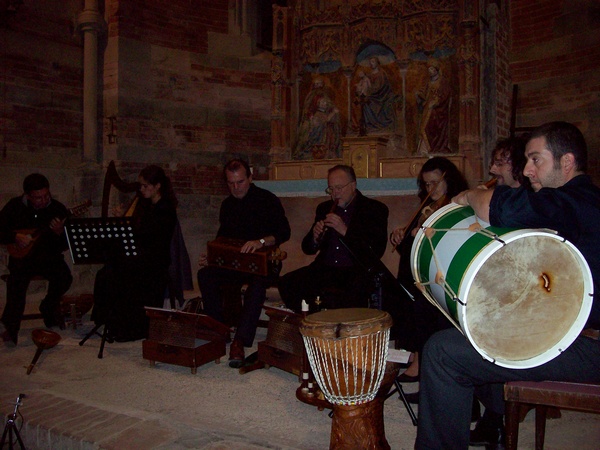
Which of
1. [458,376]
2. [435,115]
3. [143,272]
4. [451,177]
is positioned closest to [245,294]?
[143,272]

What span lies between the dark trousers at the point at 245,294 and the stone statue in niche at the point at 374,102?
10.7ft

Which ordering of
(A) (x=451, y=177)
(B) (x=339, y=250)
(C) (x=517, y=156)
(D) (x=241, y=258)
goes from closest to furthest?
(C) (x=517, y=156) → (A) (x=451, y=177) → (D) (x=241, y=258) → (B) (x=339, y=250)

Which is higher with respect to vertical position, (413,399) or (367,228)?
(367,228)

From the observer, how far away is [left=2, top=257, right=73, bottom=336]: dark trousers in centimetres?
521

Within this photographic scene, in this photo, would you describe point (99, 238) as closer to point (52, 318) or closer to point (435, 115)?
point (52, 318)

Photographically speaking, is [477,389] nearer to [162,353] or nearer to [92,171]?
[162,353]

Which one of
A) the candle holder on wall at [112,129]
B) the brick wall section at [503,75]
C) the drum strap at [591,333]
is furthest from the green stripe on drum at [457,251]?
the candle holder on wall at [112,129]

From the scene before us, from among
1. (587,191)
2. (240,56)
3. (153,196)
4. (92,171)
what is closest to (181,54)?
(240,56)

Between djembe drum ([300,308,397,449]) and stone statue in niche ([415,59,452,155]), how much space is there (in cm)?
475

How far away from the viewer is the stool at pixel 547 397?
7.17ft

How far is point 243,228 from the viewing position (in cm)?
510

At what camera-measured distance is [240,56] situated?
8.66 metres

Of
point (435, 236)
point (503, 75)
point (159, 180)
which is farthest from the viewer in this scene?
point (503, 75)

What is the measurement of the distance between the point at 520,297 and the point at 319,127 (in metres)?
5.70
